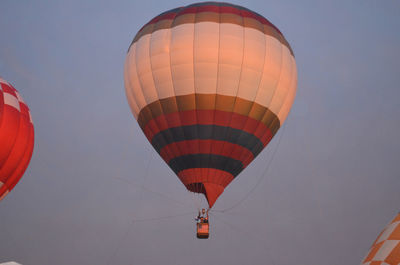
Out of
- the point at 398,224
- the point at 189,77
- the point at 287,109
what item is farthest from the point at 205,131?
the point at 398,224

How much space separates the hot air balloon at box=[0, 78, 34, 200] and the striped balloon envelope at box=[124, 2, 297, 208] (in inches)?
112

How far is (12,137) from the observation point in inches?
467

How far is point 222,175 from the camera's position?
11727 mm

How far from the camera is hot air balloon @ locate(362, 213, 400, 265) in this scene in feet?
15.4

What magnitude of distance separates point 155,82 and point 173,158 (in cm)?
181

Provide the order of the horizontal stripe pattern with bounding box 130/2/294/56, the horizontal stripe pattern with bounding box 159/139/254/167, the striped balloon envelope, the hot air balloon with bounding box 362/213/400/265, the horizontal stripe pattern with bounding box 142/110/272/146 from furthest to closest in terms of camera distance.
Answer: the horizontal stripe pattern with bounding box 130/2/294/56, the horizontal stripe pattern with bounding box 159/139/254/167, the horizontal stripe pattern with bounding box 142/110/272/146, the striped balloon envelope, the hot air balloon with bounding box 362/213/400/265

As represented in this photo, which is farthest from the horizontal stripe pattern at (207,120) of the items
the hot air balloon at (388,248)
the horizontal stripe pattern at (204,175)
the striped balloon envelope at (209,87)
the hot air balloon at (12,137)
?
the hot air balloon at (388,248)

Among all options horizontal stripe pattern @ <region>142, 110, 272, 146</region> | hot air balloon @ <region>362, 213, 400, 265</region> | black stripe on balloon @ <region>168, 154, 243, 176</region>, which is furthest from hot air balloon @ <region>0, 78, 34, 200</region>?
hot air balloon @ <region>362, 213, 400, 265</region>

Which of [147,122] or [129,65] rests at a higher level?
[129,65]

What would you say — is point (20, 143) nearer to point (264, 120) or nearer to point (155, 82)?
point (155, 82)

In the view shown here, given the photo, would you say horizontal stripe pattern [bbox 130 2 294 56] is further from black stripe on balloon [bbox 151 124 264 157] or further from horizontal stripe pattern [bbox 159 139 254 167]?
horizontal stripe pattern [bbox 159 139 254 167]

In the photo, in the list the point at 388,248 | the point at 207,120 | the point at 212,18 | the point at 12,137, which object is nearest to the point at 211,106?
the point at 207,120

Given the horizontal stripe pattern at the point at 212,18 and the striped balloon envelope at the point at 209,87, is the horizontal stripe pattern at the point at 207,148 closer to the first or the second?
the striped balloon envelope at the point at 209,87

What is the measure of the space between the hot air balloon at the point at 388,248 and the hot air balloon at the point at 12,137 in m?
9.08
